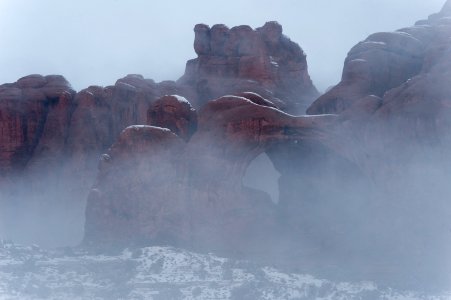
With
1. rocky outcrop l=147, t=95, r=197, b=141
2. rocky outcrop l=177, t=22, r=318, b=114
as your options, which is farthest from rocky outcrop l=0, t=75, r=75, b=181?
rocky outcrop l=147, t=95, r=197, b=141

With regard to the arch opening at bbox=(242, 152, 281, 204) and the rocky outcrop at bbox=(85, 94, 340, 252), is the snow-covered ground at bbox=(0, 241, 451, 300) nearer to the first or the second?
the rocky outcrop at bbox=(85, 94, 340, 252)

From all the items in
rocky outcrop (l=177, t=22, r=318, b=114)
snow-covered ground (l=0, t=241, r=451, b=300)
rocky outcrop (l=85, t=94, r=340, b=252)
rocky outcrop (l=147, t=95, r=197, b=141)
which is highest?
rocky outcrop (l=177, t=22, r=318, b=114)

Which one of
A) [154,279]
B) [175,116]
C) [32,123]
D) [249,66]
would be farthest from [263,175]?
[154,279]

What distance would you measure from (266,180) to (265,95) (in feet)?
14.1

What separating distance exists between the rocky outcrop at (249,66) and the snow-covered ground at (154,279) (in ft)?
47.8

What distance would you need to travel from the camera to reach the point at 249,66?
4447 cm

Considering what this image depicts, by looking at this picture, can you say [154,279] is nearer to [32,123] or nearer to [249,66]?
Answer: [32,123]

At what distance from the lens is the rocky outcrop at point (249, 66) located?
4384 cm

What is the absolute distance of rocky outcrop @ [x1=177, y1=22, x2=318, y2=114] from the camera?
4384 centimetres

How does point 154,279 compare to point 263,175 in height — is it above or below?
below

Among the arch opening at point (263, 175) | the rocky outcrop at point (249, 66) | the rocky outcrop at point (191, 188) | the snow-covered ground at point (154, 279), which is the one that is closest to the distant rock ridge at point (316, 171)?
the rocky outcrop at point (191, 188)

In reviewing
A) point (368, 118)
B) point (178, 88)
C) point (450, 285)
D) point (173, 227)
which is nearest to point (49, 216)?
point (178, 88)

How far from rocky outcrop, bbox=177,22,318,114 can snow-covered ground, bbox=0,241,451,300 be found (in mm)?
14573

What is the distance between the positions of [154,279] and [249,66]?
19.0m
